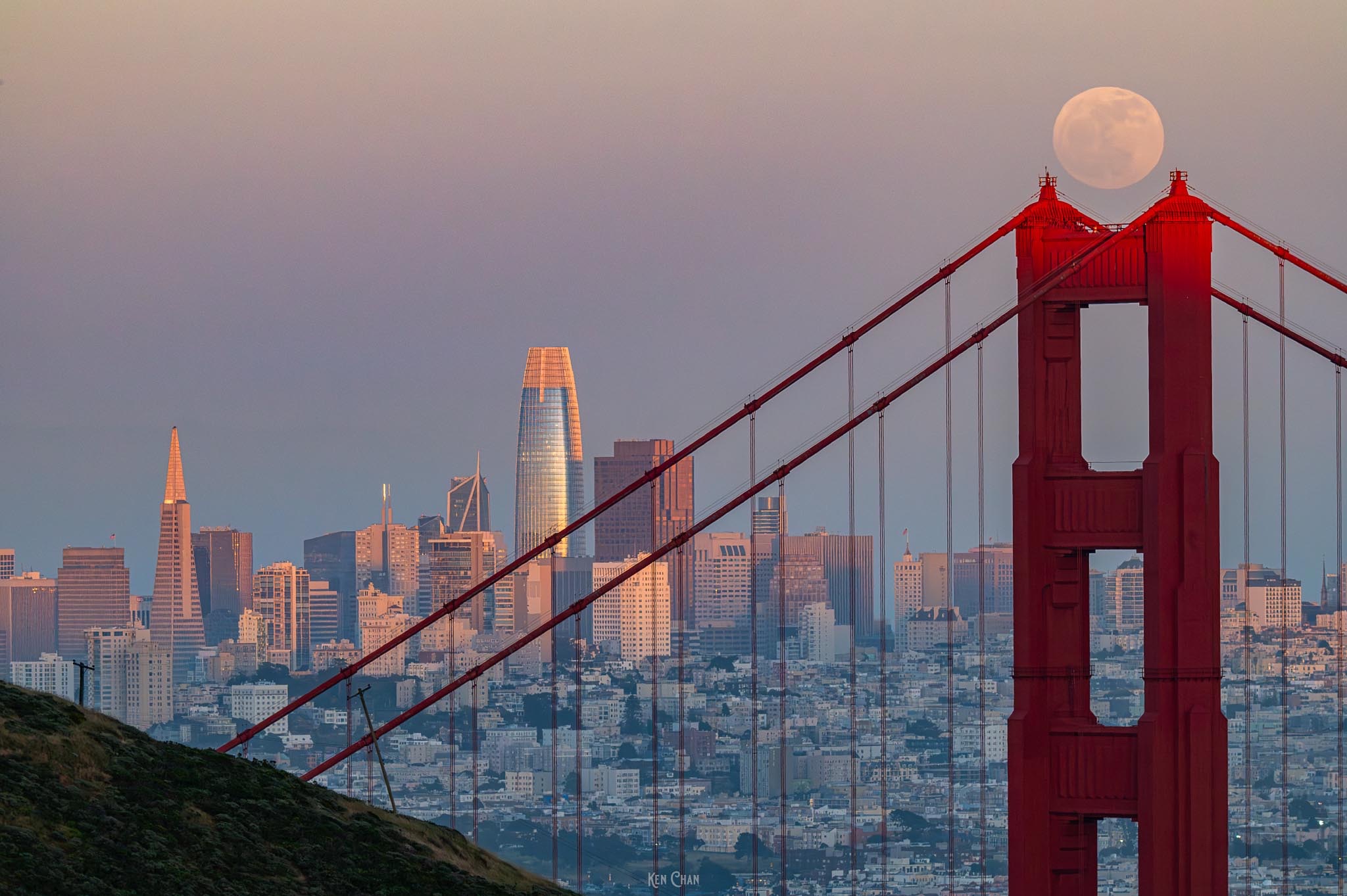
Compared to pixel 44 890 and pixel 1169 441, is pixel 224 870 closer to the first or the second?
pixel 44 890

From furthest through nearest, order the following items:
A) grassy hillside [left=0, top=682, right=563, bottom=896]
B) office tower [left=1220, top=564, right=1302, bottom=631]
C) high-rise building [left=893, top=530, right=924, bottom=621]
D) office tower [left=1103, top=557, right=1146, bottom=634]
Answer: high-rise building [left=893, top=530, right=924, bottom=621] → office tower [left=1103, top=557, right=1146, bottom=634] → office tower [left=1220, top=564, right=1302, bottom=631] → grassy hillside [left=0, top=682, right=563, bottom=896]

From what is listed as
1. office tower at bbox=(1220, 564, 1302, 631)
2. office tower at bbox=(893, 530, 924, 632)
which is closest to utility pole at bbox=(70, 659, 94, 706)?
office tower at bbox=(1220, 564, 1302, 631)

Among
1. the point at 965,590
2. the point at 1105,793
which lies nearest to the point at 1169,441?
the point at 1105,793

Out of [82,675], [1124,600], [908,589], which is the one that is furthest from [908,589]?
[82,675]

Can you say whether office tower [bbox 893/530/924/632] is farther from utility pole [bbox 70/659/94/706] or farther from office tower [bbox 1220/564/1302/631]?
utility pole [bbox 70/659/94/706]

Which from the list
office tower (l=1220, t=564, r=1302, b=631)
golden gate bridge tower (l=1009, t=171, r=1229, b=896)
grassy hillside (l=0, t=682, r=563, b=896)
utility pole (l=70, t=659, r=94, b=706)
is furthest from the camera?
office tower (l=1220, t=564, r=1302, b=631)

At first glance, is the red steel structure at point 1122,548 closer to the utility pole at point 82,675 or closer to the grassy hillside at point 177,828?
the grassy hillside at point 177,828

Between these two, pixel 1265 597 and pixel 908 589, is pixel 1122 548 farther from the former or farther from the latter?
pixel 908 589
